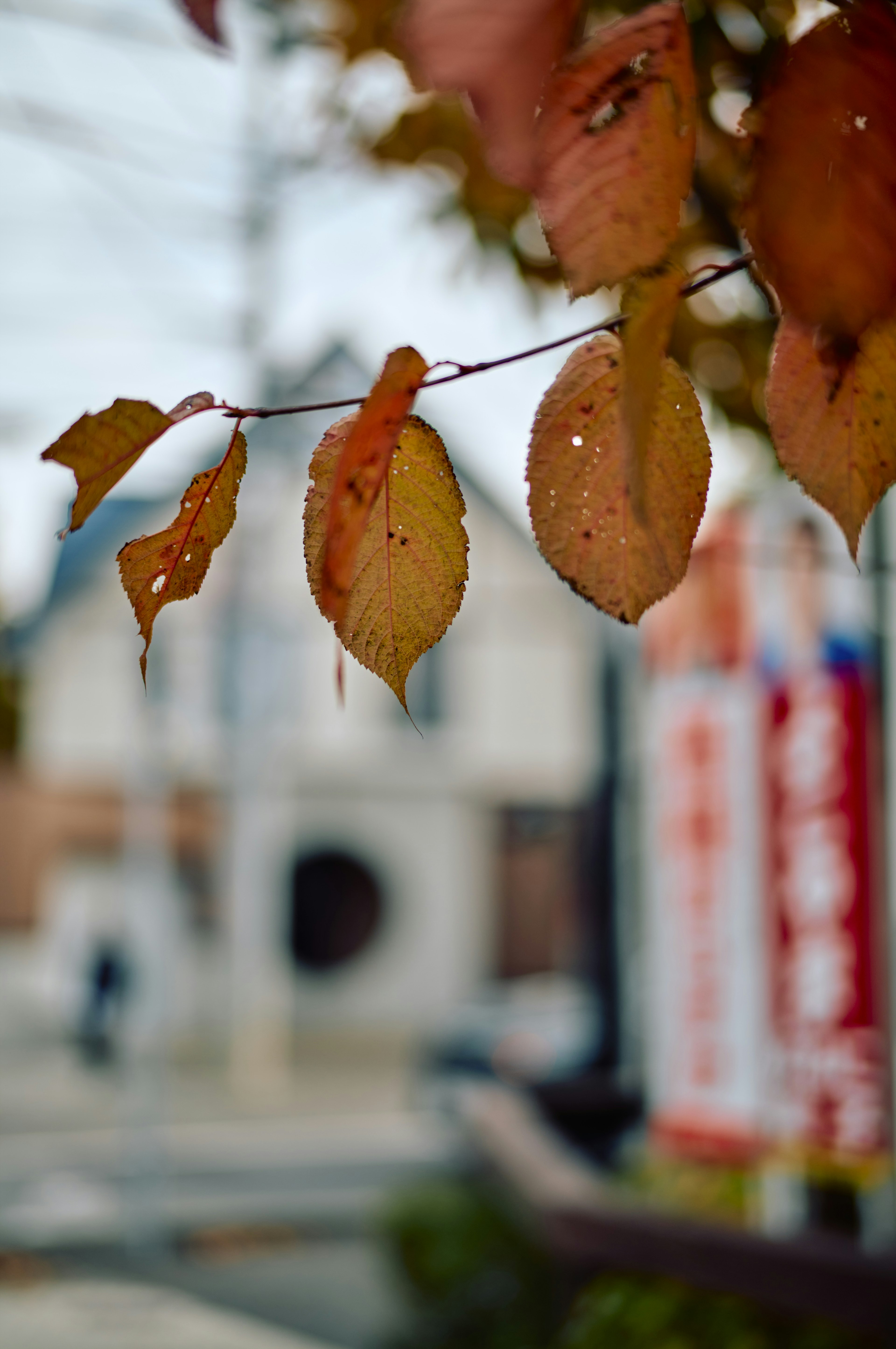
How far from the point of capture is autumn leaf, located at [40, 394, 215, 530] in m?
0.53

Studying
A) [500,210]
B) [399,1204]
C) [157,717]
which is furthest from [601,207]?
[157,717]

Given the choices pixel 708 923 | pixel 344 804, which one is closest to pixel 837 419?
pixel 708 923

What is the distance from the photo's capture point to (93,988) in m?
12.1

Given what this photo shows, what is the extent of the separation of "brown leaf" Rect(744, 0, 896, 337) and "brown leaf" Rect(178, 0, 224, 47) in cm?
32

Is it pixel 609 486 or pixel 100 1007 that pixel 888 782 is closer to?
pixel 609 486

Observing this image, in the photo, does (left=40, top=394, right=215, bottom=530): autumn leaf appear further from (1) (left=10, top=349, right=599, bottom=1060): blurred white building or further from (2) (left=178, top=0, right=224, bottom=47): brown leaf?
(1) (left=10, top=349, right=599, bottom=1060): blurred white building

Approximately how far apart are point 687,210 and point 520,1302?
3.58 meters

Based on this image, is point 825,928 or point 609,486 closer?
point 609,486

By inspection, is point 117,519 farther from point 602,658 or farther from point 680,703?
point 680,703

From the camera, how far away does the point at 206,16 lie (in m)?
0.62

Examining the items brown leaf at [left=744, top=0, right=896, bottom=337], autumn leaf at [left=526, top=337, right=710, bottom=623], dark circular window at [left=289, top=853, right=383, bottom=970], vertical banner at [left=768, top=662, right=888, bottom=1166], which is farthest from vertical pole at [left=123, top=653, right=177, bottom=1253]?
dark circular window at [left=289, top=853, right=383, bottom=970]

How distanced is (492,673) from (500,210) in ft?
38.8

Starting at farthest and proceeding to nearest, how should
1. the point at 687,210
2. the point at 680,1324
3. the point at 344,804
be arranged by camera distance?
the point at 344,804 < the point at 680,1324 < the point at 687,210

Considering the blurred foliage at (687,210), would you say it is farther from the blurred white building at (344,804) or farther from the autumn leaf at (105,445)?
the blurred white building at (344,804)
